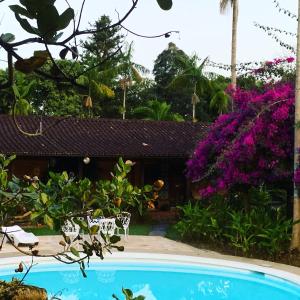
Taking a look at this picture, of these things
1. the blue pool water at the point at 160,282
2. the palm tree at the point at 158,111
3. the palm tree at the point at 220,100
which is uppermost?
the palm tree at the point at 220,100

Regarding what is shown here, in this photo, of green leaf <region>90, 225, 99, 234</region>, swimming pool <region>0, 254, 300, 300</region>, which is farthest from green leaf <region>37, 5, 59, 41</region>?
swimming pool <region>0, 254, 300, 300</region>

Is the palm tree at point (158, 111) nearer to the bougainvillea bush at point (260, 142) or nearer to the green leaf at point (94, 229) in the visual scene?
the bougainvillea bush at point (260, 142)

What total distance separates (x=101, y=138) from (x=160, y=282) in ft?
28.2

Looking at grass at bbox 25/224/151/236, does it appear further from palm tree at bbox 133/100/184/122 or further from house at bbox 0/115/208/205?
palm tree at bbox 133/100/184/122

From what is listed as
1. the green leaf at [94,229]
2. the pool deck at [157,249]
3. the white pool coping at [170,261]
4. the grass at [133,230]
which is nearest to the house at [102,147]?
the grass at [133,230]

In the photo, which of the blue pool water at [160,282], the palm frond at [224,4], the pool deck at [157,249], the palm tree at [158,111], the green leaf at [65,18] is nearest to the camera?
the green leaf at [65,18]

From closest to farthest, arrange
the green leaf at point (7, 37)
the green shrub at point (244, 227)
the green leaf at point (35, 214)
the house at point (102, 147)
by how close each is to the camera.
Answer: the green leaf at point (7, 37) → the green leaf at point (35, 214) → the green shrub at point (244, 227) → the house at point (102, 147)

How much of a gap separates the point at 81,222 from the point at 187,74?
27876 millimetres

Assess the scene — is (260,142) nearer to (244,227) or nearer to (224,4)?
(244,227)

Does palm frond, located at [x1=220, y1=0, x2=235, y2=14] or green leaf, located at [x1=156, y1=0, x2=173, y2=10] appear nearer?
green leaf, located at [x1=156, y1=0, x2=173, y2=10]

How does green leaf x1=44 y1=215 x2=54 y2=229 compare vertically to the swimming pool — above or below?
above

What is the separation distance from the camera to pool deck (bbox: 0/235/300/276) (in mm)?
10359

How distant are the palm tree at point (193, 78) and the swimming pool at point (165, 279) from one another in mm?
18236

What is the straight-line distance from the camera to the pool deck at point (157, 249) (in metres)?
10.4
